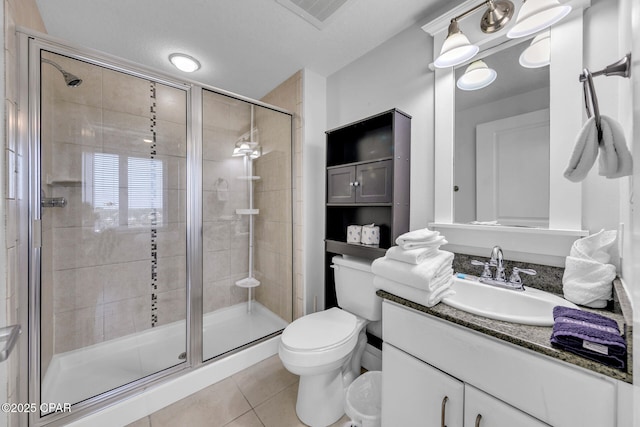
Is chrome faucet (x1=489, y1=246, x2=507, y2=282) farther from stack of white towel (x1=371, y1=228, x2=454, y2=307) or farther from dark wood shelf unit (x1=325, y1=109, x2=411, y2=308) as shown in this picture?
dark wood shelf unit (x1=325, y1=109, x2=411, y2=308)

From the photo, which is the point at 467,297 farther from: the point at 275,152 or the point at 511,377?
the point at 275,152

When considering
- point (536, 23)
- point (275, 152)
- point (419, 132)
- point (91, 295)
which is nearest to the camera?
point (536, 23)

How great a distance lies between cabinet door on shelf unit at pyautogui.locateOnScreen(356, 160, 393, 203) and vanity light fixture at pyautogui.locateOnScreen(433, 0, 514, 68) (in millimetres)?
589

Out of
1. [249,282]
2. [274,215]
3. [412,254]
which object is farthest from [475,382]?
[249,282]

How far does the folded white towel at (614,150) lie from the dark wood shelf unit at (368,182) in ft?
2.73

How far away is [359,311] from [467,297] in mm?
651

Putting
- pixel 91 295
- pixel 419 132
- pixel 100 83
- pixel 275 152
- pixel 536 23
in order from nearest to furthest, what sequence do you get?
pixel 536 23, pixel 419 132, pixel 100 83, pixel 91 295, pixel 275 152

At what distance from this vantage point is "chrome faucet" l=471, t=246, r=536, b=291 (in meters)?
1.06

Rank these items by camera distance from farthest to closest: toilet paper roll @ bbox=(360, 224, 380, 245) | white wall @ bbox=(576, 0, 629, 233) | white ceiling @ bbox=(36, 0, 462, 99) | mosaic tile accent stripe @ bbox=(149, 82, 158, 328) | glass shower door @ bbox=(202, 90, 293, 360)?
glass shower door @ bbox=(202, 90, 293, 360), mosaic tile accent stripe @ bbox=(149, 82, 158, 328), toilet paper roll @ bbox=(360, 224, 380, 245), white ceiling @ bbox=(36, 0, 462, 99), white wall @ bbox=(576, 0, 629, 233)

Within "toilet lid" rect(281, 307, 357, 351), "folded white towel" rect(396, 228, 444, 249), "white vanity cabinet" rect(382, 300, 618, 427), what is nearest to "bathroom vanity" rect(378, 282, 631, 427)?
"white vanity cabinet" rect(382, 300, 618, 427)

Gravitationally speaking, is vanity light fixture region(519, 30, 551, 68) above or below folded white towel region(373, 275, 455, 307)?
above

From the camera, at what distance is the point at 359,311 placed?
154cm

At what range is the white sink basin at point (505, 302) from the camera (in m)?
0.81

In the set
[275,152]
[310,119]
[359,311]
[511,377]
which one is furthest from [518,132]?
[275,152]
